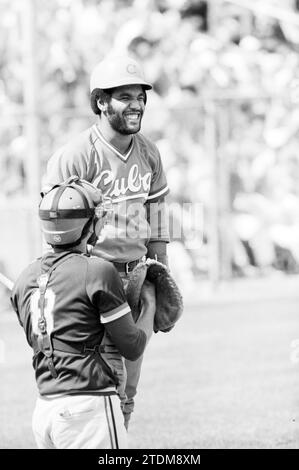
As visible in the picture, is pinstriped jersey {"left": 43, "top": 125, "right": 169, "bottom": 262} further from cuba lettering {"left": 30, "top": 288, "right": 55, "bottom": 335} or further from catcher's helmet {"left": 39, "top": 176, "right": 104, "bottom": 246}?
cuba lettering {"left": 30, "top": 288, "right": 55, "bottom": 335}

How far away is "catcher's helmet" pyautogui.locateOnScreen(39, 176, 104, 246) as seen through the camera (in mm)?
4117

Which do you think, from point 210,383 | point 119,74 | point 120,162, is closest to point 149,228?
point 120,162

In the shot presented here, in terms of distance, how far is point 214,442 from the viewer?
6.13 m

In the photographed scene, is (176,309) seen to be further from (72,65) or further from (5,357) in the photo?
(72,65)

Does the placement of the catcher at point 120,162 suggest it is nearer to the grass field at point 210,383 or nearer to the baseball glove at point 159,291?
the baseball glove at point 159,291

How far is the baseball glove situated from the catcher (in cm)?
20

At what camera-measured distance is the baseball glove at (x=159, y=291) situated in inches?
188

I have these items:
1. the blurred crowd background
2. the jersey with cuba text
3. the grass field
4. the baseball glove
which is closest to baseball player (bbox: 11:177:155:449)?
the jersey with cuba text

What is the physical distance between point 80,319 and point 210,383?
4081 mm

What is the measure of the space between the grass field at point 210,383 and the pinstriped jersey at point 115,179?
1.38 metres

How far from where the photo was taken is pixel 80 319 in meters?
4.03

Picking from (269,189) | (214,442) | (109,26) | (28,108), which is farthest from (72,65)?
(214,442)

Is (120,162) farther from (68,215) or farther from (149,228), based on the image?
(68,215)

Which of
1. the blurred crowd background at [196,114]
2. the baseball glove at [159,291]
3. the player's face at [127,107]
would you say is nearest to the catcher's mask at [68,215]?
the baseball glove at [159,291]
